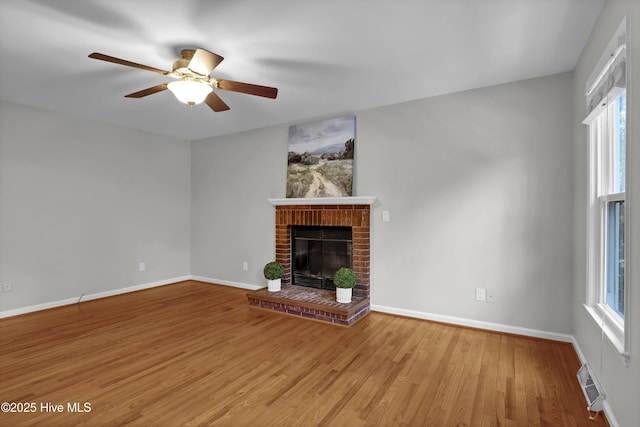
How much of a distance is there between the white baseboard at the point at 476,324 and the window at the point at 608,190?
745 mm

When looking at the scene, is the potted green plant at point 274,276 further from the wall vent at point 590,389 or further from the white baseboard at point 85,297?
the wall vent at point 590,389

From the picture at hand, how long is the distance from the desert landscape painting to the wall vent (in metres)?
2.63

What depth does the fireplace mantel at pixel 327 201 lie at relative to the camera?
147 inches

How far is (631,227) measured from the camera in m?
1.53

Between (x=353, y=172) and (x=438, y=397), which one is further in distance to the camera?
(x=353, y=172)

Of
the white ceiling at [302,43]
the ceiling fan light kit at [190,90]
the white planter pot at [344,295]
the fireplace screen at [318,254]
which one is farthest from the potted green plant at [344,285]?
the ceiling fan light kit at [190,90]

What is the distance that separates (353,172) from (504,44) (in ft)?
6.56

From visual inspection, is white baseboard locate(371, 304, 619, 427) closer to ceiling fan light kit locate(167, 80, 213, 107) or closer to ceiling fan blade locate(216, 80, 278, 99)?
ceiling fan blade locate(216, 80, 278, 99)

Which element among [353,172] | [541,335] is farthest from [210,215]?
[541,335]

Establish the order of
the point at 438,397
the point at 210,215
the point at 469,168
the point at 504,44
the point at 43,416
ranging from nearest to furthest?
the point at 43,416, the point at 438,397, the point at 504,44, the point at 469,168, the point at 210,215

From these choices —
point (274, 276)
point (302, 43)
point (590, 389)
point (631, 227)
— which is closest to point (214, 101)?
point (302, 43)

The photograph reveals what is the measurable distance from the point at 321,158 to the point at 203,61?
7.05 feet

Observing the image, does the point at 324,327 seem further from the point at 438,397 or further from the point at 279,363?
the point at 438,397

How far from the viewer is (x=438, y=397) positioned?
6.66 feet
